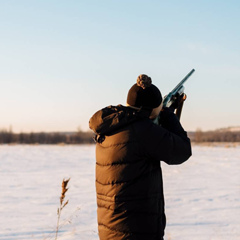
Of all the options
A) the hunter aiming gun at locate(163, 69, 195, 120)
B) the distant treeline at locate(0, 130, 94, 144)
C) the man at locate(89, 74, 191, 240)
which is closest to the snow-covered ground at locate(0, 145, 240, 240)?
the man at locate(89, 74, 191, 240)

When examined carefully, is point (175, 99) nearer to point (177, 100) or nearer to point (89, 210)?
point (177, 100)

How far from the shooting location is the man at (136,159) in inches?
73.0

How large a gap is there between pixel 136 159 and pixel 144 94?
0.36 meters

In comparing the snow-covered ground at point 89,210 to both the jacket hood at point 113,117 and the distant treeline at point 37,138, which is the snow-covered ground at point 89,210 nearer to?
the jacket hood at point 113,117

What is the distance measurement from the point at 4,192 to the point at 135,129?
731 cm

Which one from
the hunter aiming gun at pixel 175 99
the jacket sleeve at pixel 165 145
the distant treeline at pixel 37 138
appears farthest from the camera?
the distant treeline at pixel 37 138

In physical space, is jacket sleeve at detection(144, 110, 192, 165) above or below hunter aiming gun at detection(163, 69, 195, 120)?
below

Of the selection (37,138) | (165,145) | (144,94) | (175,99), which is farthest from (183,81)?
(37,138)

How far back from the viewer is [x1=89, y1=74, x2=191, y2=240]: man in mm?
1854

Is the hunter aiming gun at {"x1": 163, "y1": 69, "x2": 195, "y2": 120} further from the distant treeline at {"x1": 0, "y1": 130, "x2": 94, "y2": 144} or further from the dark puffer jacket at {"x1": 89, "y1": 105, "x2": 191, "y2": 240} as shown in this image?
the distant treeline at {"x1": 0, "y1": 130, "x2": 94, "y2": 144}

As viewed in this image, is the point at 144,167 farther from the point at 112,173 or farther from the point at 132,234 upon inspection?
the point at 132,234

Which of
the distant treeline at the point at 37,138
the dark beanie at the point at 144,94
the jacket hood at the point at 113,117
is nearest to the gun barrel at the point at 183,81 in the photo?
the dark beanie at the point at 144,94

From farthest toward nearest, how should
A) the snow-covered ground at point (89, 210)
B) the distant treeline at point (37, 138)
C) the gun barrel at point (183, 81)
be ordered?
the distant treeline at point (37, 138) → the snow-covered ground at point (89, 210) → the gun barrel at point (183, 81)

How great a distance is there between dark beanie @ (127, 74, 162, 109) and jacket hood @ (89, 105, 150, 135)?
0.04 m
